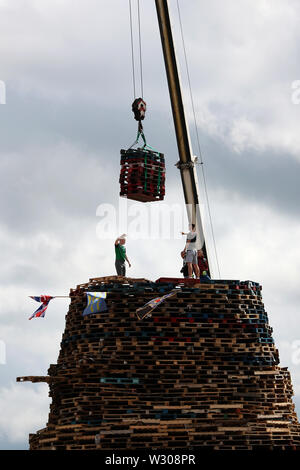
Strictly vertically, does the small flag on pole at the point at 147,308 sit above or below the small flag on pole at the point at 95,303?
below

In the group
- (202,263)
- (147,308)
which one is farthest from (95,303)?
(202,263)

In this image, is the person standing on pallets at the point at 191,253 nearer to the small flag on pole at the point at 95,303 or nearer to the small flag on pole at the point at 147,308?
the small flag on pole at the point at 147,308

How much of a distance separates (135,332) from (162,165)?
7393mm

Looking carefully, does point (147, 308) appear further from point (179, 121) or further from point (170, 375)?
point (179, 121)

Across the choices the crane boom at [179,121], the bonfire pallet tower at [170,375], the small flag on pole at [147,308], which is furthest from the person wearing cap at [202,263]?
the small flag on pole at [147,308]

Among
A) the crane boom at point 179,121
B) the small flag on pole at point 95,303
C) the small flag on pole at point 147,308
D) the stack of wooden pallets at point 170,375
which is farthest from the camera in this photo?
the crane boom at point 179,121

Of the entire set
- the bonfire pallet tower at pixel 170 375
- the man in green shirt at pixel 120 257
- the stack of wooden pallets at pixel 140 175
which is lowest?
the bonfire pallet tower at pixel 170 375

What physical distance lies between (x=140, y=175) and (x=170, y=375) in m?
8.10

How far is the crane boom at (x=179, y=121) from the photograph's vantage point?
37.1m

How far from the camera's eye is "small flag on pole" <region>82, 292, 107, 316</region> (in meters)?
32.1

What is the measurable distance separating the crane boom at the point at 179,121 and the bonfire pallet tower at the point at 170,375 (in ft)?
13.2

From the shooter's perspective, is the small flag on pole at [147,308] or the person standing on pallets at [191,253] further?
the person standing on pallets at [191,253]

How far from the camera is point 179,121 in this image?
3709 centimetres

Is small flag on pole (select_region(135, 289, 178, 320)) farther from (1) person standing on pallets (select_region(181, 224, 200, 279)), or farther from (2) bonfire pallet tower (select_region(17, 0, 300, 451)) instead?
(1) person standing on pallets (select_region(181, 224, 200, 279))
